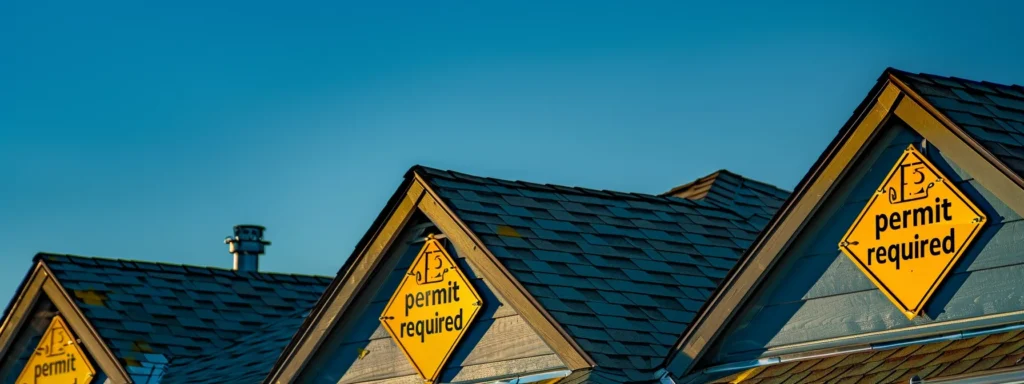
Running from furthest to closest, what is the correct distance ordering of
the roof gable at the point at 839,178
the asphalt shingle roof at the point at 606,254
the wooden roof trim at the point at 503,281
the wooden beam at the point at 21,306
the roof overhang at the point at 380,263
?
1. the wooden beam at the point at 21,306
2. the asphalt shingle roof at the point at 606,254
3. the roof overhang at the point at 380,263
4. the wooden roof trim at the point at 503,281
5. the roof gable at the point at 839,178

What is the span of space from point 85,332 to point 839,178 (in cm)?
864

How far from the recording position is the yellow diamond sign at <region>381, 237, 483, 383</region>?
11789 mm

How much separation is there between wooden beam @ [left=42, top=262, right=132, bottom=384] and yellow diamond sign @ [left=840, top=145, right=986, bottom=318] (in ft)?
26.5

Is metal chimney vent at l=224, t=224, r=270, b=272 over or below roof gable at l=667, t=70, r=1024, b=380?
over

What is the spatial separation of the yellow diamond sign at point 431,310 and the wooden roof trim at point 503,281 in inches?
8.2

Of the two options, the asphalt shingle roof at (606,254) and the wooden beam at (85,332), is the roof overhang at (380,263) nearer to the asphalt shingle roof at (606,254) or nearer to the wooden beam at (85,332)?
the asphalt shingle roof at (606,254)

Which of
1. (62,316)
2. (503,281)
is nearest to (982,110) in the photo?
(503,281)

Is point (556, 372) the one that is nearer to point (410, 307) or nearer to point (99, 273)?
point (410, 307)

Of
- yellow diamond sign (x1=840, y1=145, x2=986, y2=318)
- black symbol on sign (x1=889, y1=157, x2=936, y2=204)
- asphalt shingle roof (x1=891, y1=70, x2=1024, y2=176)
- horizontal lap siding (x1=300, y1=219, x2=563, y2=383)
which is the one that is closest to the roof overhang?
horizontal lap siding (x1=300, y1=219, x2=563, y2=383)

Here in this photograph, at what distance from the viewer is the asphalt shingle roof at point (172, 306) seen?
1585cm

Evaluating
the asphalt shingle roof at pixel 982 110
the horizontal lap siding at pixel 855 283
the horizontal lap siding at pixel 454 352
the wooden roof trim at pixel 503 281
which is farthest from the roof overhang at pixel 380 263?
the asphalt shingle roof at pixel 982 110

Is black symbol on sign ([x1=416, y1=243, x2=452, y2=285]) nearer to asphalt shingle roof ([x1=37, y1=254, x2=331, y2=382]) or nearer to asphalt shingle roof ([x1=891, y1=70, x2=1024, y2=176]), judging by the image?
asphalt shingle roof ([x1=37, y1=254, x2=331, y2=382])

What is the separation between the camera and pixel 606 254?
12195 mm

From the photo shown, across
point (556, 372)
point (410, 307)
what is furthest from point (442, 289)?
point (556, 372)
